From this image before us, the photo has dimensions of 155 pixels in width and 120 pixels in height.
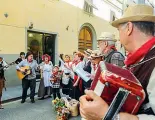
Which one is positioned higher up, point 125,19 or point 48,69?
point 125,19

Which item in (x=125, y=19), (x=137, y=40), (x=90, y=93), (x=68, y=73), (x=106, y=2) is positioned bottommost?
(x=68, y=73)

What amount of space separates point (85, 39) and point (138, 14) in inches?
634

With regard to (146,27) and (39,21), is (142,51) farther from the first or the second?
(39,21)

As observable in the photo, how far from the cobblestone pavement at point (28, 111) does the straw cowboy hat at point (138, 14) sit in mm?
4891

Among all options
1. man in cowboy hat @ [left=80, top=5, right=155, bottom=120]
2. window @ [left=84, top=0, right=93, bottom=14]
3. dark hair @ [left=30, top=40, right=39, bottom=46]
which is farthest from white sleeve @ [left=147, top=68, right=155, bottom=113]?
window @ [left=84, top=0, right=93, bottom=14]

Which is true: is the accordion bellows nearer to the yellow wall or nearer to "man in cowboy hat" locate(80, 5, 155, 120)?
"man in cowboy hat" locate(80, 5, 155, 120)

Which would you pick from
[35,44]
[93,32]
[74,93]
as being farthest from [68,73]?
[93,32]

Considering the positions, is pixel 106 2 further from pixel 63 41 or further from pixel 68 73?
pixel 68 73

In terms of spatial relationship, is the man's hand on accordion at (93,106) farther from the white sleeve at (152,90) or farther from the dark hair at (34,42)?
the dark hair at (34,42)

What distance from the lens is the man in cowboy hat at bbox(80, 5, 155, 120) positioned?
1.32m

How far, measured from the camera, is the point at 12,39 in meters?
11.0

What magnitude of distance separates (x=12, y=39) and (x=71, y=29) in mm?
5126

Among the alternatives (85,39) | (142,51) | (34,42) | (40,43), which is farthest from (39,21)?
(142,51)

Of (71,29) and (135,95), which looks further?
(71,29)
